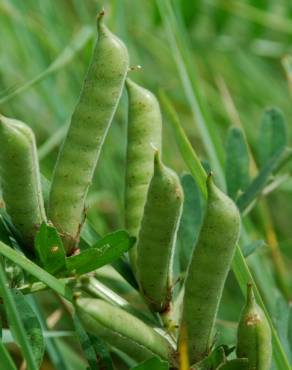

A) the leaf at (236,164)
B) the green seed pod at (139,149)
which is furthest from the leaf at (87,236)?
the leaf at (236,164)

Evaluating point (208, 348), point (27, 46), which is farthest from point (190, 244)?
point (27, 46)

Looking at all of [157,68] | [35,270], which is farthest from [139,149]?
[157,68]

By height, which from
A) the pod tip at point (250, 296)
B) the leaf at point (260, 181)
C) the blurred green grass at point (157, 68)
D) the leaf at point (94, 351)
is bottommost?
the blurred green grass at point (157, 68)

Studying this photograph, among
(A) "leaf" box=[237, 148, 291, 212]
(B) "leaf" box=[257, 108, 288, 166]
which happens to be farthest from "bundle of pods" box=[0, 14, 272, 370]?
(B) "leaf" box=[257, 108, 288, 166]

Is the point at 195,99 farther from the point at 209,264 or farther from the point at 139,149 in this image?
the point at 209,264

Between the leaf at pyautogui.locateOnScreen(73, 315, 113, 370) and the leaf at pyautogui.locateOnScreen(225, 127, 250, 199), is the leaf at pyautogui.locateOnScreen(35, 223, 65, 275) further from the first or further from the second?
the leaf at pyautogui.locateOnScreen(225, 127, 250, 199)

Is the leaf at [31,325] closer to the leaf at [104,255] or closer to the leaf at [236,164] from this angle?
the leaf at [104,255]

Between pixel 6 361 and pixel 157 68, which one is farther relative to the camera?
pixel 157 68
